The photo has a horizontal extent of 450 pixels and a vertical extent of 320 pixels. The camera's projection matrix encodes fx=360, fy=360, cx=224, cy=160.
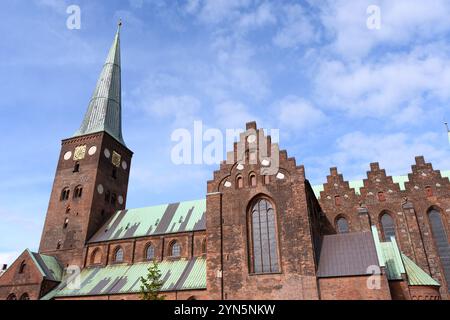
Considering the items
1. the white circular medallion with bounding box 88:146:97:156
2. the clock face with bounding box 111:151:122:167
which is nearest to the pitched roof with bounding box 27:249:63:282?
the white circular medallion with bounding box 88:146:97:156

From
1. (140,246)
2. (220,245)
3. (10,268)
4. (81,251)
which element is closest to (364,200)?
(220,245)

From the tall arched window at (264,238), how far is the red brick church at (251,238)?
0.28 ft

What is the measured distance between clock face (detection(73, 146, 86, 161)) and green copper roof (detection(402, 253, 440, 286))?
1645 inches

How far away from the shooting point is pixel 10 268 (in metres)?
40.5

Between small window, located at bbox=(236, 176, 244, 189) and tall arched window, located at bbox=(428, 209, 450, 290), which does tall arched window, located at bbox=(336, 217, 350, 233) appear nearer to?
tall arched window, located at bbox=(428, 209, 450, 290)

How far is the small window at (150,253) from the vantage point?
40.5 metres

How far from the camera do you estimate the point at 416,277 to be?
27.8 meters

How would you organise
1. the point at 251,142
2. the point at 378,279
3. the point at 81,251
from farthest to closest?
1. the point at 81,251
2. the point at 251,142
3. the point at 378,279

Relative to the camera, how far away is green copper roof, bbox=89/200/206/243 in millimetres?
41500

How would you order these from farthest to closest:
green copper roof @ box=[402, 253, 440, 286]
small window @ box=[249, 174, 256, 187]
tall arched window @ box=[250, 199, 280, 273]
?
small window @ box=[249, 174, 256, 187] → tall arched window @ box=[250, 199, 280, 273] → green copper roof @ box=[402, 253, 440, 286]

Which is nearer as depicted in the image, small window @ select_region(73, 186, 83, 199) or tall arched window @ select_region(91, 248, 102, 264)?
tall arched window @ select_region(91, 248, 102, 264)

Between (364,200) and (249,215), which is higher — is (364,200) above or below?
above
